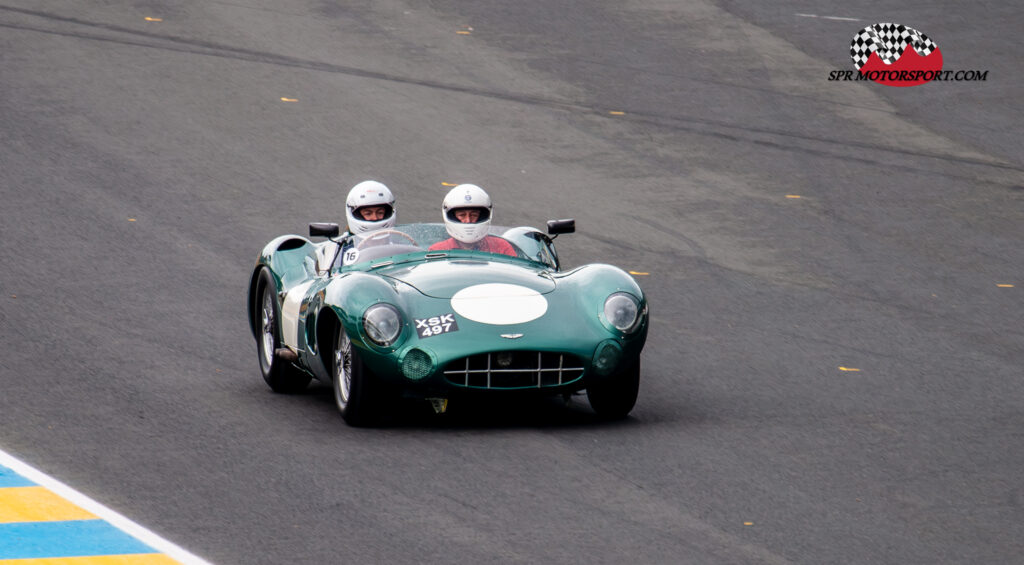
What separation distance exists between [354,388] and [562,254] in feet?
18.7

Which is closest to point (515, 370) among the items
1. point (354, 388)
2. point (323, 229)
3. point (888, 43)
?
point (354, 388)

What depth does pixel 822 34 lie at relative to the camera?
21828mm

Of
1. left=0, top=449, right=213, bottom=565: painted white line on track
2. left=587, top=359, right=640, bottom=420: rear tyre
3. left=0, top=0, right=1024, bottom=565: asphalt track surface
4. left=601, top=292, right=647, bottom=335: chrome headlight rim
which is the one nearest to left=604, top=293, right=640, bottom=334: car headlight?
left=601, top=292, right=647, bottom=335: chrome headlight rim

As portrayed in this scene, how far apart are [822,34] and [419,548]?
17.0 metres

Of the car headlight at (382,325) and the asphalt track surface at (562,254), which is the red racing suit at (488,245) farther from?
the car headlight at (382,325)

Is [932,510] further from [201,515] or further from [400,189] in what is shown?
[400,189]

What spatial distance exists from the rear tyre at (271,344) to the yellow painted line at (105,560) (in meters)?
3.30

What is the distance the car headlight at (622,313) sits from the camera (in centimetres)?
830

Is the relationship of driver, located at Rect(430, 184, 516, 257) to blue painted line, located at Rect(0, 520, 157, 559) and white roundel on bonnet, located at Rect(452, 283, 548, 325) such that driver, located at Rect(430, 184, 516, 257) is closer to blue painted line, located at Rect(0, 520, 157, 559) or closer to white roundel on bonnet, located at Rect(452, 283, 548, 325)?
white roundel on bonnet, located at Rect(452, 283, 548, 325)

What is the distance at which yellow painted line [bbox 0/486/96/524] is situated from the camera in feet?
21.5

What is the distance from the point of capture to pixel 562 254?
44.8 feet

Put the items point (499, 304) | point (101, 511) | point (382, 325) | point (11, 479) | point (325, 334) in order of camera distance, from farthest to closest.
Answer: point (325, 334)
point (499, 304)
point (382, 325)
point (11, 479)
point (101, 511)

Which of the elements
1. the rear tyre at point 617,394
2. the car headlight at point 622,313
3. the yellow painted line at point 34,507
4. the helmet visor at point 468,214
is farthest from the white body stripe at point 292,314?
the yellow painted line at point 34,507

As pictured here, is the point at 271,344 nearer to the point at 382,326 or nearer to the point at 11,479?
the point at 382,326
